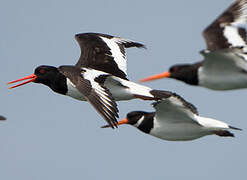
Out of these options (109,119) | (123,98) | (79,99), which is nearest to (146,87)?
(123,98)

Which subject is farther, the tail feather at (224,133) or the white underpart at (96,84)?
the tail feather at (224,133)

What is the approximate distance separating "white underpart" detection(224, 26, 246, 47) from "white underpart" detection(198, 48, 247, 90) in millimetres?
1066

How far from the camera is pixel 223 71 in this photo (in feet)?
31.2

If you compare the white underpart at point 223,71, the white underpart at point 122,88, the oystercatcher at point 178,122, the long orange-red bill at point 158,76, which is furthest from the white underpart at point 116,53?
the white underpart at point 223,71

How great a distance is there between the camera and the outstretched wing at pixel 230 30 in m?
10.5

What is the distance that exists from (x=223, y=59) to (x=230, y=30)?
128 cm

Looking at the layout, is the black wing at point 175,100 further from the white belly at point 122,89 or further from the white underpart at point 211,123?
the white belly at point 122,89

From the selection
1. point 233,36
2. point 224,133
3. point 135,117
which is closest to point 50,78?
point 135,117

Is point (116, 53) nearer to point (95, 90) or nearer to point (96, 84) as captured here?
point (96, 84)

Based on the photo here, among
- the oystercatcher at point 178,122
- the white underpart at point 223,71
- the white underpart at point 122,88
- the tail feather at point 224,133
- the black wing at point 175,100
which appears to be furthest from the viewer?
the white underpart at point 122,88

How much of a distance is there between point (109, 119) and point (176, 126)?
1632mm

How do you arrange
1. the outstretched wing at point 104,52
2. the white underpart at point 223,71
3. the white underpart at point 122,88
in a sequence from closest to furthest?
1. the white underpart at point 223,71
2. the white underpart at point 122,88
3. the outstretched wing at point 104,52

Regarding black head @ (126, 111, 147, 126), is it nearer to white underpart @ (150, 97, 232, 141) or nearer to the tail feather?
white underpart @ (150, 97, 232, 141)

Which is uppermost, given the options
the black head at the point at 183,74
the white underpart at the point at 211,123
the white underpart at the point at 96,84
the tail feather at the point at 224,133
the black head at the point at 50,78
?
the black head at the point at 183,74
